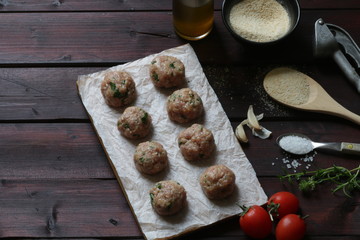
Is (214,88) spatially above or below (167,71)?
below

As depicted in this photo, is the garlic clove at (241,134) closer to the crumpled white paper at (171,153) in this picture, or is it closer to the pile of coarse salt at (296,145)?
the crumpled white paper at (171,153)

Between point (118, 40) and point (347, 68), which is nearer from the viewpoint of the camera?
point (347, 68)

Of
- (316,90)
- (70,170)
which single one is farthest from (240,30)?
(70,170)

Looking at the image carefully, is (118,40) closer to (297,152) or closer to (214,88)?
(214,88)

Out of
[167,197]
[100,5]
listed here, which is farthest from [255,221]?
[100,5]

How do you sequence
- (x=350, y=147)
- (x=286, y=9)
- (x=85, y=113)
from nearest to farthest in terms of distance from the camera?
(x=350, y=147) < (x=85, y=113) < (x=286, y=9)

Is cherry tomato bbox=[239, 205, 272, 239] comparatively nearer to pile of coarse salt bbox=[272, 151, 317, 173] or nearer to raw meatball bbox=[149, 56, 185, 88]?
pile of coarse salt bbox=[272, 151, 317, 173]

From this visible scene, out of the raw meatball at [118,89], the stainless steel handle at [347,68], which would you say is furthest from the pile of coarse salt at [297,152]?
the raw meatball at [118,89]
